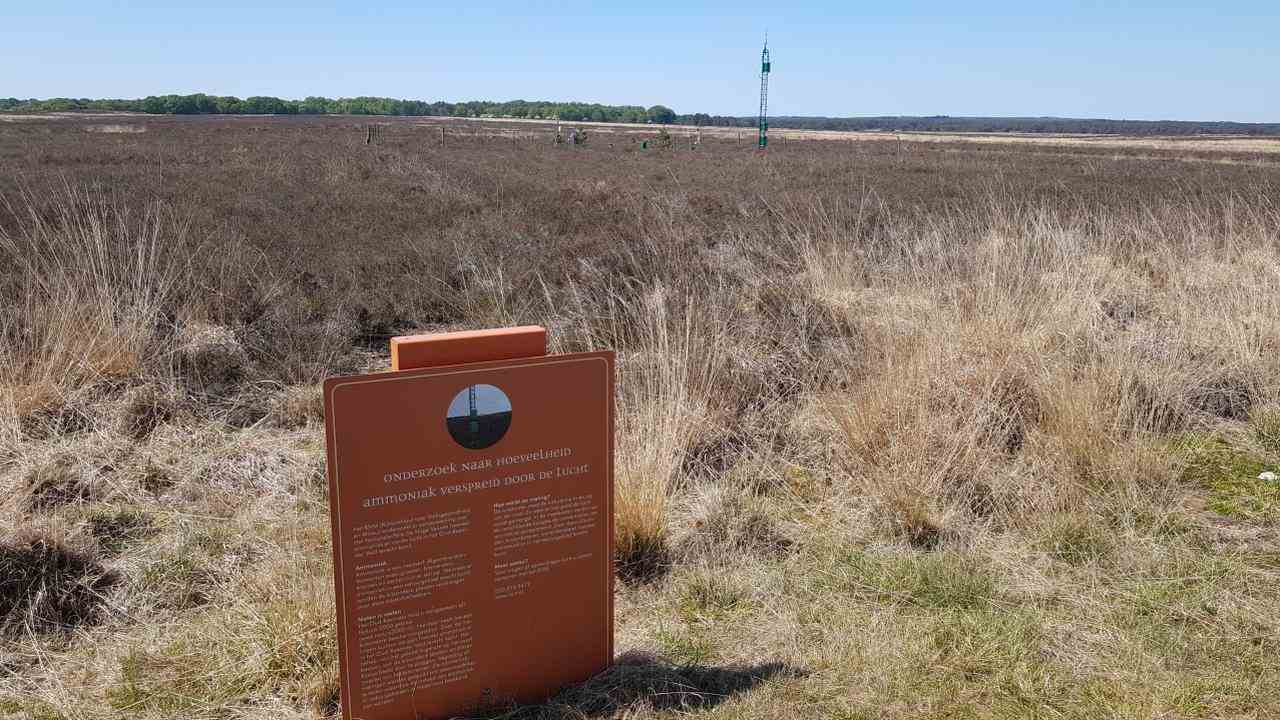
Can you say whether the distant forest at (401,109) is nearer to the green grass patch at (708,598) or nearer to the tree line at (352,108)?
the tree line at (352,108)

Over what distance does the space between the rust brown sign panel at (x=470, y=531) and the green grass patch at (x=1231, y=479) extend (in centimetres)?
291

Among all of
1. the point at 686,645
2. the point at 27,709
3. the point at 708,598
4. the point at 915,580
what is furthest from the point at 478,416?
the point at 915,580

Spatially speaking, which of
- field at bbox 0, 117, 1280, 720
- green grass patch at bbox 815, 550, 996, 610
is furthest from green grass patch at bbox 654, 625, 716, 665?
green grass patch at bbox 815, 550, 996, 610

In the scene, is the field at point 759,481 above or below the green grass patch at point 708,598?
above

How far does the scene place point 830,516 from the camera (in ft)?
12.6

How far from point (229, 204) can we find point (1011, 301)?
9.68 metres

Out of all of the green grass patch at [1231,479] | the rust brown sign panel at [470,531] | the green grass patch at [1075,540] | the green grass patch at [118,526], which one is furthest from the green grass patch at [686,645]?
the green grass patch at [1231,479]

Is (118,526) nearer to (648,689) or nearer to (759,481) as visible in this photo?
(648,689)

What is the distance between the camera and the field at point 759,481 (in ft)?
8.71

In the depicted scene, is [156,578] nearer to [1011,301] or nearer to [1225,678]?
[1225,678]

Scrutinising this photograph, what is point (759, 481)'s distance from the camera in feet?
13.6

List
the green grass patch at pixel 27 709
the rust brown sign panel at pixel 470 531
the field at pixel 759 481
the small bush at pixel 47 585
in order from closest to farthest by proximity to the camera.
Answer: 1. the rust brown sign panel at pixel 470 531
2. the green grass patch at pixel 27 709
3. the field at pixel 759 481
4. the small bush at pixel 47 585

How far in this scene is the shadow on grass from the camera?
98.7 inches

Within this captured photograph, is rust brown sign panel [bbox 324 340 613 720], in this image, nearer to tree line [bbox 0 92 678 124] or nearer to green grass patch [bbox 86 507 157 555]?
green grass patch [bbox 86 507 157 555]
